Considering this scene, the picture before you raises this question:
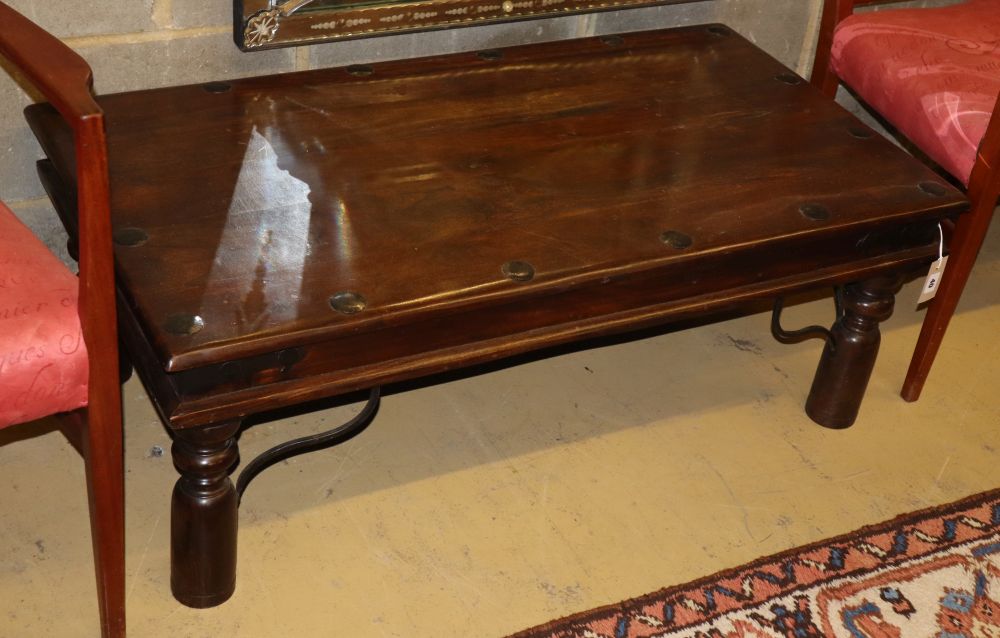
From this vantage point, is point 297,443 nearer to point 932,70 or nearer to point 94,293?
point 94,293

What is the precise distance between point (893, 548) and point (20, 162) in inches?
55.8

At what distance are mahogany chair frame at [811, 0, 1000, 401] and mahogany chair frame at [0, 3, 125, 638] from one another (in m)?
1.30

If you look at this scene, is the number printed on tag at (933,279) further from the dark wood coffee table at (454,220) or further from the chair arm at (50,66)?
the chair arm at (50,66)

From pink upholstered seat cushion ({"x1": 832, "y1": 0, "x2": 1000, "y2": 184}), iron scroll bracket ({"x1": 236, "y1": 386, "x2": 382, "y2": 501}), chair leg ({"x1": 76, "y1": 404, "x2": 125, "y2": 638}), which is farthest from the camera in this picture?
pink upholstered seat cushion ({"x1": 832, "y1": 0, "x2": 1000, "y2": 184})

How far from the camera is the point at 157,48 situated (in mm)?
1841

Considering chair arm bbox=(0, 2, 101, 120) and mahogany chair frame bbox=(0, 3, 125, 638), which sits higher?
chair arm bbox=(0, 2, 101, 120)

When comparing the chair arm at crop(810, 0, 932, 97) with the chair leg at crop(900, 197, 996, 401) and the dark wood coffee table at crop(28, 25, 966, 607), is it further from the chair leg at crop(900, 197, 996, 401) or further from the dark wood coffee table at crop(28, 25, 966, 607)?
the chair leg at crop(900, 197, 996, 401)

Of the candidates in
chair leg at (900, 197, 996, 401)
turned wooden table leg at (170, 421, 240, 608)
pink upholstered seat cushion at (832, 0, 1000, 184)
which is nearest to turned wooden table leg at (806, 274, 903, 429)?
chair leg at (900, 197, 996, 401)

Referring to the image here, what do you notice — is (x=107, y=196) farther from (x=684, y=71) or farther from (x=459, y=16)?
(x=684, y=71)

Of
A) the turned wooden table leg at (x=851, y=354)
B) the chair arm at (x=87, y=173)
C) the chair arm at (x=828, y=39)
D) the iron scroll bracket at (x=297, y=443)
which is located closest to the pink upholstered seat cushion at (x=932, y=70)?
the chair arm at (x=828, y=39)

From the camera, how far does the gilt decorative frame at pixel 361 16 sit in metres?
1.85

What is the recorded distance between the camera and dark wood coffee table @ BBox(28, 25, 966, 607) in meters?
1.42

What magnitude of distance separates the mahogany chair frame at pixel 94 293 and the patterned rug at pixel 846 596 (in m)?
0.53

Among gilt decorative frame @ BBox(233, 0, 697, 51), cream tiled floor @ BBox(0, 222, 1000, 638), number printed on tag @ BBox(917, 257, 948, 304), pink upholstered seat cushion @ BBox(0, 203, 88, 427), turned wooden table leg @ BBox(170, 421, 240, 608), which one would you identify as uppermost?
gilt decorative frame @ BBox(233, 0, 697, 51)
